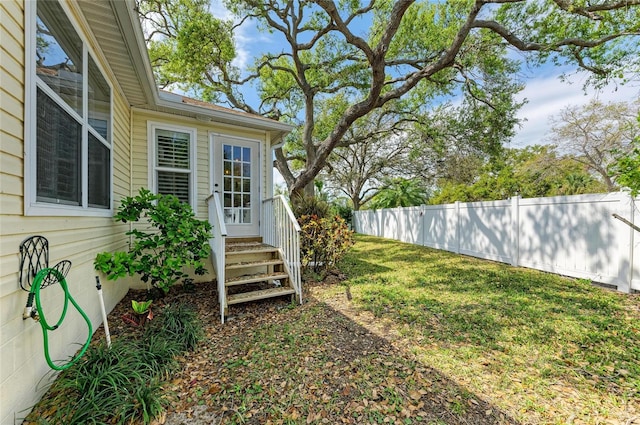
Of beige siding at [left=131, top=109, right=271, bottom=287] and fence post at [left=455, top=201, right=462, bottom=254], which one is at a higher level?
beige siding at [left=131, top=109, right=271, bottom=287]

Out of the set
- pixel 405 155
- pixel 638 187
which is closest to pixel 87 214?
pixel 638 187

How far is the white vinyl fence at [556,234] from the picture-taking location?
413 cm

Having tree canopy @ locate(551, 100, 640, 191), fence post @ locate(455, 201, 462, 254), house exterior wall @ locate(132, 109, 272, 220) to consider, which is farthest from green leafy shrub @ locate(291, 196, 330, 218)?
tree canopy @ locate(551, 100, 640, 191)

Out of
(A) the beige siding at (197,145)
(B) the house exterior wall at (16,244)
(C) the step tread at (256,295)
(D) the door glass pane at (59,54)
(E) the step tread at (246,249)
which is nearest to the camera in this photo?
(B) the house exterior wall at (16,244)

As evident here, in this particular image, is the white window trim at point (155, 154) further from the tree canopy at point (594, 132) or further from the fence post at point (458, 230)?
the tree canopy at point (594, 132)

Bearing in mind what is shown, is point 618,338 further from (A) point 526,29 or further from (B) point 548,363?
(A) point 526,29

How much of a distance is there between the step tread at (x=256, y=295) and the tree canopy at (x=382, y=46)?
16.8 feet

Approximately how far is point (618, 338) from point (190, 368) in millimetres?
4444

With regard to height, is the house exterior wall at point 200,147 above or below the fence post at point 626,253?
above

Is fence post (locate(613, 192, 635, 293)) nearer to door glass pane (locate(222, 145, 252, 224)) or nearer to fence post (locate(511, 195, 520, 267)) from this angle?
fence post (locate(511, 195, 520, 267))

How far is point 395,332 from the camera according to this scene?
3061 mm

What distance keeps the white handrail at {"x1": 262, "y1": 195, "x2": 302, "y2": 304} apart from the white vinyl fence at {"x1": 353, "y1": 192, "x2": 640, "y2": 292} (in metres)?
5.15

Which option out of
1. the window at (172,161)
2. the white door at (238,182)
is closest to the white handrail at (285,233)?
the white door at (238,182)

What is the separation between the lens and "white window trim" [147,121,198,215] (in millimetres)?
4578
